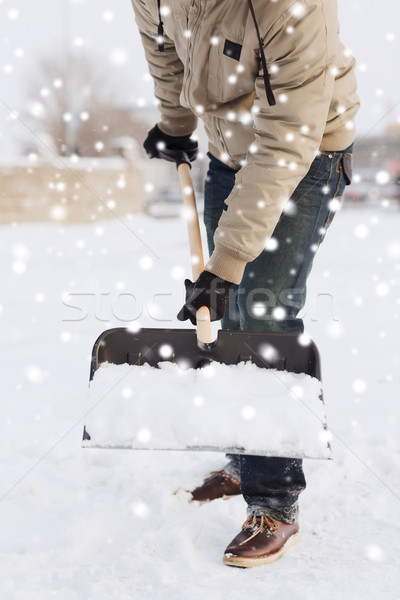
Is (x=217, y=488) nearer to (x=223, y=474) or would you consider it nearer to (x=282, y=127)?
(x=223, y=474)

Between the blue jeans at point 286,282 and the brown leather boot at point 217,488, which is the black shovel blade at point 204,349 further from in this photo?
the brown leather boot at point 217,488

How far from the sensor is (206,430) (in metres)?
1.63

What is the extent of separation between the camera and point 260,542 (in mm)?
1750

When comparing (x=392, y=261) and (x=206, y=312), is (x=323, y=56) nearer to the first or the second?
(x=206, y=312)

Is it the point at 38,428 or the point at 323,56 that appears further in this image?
the point at 38,428

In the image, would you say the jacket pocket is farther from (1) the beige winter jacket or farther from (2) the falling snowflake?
(2) the falling snowflake

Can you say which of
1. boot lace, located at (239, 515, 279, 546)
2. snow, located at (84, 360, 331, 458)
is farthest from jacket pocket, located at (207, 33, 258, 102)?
boot lace, located at (239, 515, 279, 546)

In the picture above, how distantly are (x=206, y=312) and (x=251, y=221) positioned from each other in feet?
1.01

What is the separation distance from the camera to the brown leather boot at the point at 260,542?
67.7 inches

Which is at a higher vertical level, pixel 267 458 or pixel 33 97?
pixel 33 97

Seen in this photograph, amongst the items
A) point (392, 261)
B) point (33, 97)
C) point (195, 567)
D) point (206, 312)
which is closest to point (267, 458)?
point (195, 567)

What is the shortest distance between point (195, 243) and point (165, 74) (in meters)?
0.76

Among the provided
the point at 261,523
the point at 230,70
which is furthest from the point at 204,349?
the point at 230,70

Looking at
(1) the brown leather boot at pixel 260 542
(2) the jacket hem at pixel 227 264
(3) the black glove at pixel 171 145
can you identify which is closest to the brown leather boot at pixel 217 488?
(1) the brown leather boot at pixel 260 542
